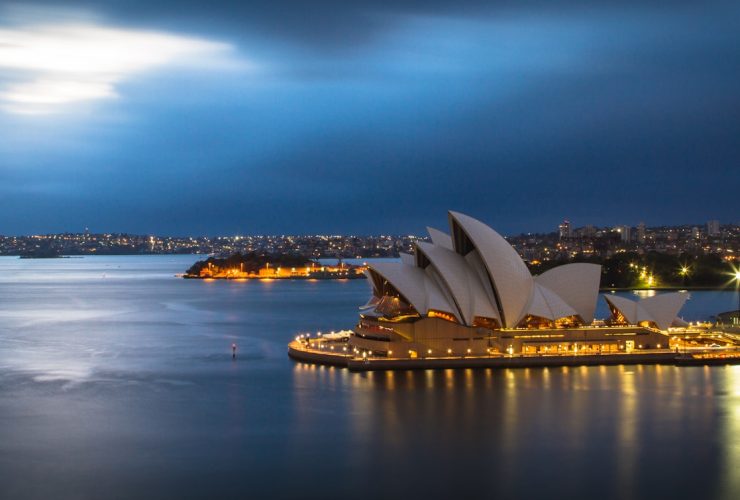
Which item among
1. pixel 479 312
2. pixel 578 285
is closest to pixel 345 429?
pixel 479 312

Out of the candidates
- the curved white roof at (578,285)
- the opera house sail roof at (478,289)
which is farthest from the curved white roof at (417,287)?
the curved white roof at (578,285)

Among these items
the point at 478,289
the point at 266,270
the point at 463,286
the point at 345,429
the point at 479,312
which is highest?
the point at 463,286

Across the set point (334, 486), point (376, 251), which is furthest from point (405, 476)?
point (376, 251)

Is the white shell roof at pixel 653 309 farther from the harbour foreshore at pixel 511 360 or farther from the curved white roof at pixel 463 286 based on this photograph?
the curved white roof at pixel 463 286

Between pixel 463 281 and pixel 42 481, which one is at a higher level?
pixel 463 281

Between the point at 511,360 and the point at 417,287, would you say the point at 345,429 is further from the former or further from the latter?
the point at 511,360

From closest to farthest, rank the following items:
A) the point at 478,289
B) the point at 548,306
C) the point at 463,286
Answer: the point at 463,286 → the point at 478,289 → the point at 548,306

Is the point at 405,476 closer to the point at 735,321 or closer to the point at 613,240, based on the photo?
the point at 735,321
